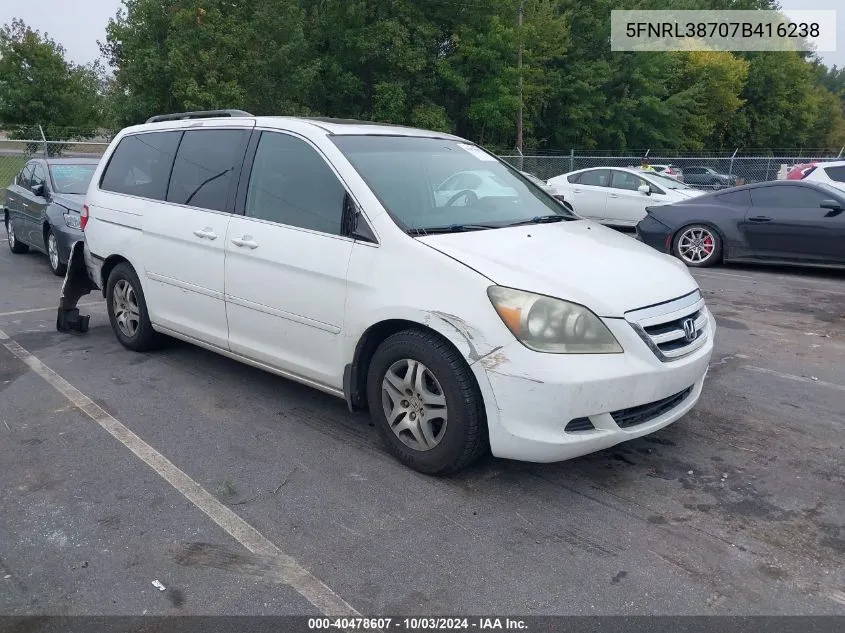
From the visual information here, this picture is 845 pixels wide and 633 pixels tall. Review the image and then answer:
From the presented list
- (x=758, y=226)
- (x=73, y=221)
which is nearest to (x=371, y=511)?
(x=73, y=221)

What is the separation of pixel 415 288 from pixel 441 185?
1.07 metres

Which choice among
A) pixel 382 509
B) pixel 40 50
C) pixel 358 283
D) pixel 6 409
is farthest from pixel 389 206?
pixel 40 50

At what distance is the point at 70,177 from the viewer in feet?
32.5

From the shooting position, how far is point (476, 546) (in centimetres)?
313

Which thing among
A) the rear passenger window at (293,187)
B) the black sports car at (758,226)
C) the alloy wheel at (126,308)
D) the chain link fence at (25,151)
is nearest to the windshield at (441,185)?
the rear passenger window at (293,187)

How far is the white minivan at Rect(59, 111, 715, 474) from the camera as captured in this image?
132 inches

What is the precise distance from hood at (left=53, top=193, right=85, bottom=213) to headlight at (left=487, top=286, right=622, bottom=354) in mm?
7256

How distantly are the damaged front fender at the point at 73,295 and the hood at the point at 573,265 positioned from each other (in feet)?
13.3

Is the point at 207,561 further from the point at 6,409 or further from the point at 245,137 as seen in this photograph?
the point at 245,137

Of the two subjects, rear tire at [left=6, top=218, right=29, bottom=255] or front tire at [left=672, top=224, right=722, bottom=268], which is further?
rear tire at [left=6, top=218, right=29, bottom=255]

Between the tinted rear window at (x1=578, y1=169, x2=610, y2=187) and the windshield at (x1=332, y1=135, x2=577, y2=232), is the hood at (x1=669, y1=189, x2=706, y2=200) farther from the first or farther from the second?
the windshield at (x1=332, y1=135, x2=577, y2=232)

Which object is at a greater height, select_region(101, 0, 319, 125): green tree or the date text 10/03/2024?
select_region(101, 0, 319, 125): green tree

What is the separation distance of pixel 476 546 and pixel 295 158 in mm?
2548

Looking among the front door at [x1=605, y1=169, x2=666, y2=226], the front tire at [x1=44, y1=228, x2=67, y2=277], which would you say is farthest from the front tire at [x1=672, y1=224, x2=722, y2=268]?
the front tire at [x1=44, y1=228, x2=67, y2=277]
